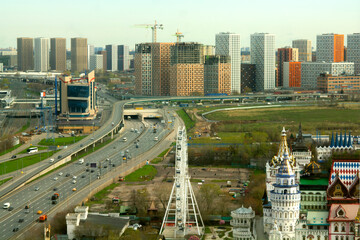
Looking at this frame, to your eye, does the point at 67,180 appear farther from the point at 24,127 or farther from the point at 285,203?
the point at 24,127

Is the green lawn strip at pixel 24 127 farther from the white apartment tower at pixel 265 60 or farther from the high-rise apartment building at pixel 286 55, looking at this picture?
the high-rise apartment building at pixel 286 55

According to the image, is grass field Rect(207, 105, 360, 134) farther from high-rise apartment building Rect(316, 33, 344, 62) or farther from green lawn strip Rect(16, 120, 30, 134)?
high-rise apartment building Rect(316, 33, 344, 62)

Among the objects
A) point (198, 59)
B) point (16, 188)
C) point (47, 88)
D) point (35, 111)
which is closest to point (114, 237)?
point (16, 188)

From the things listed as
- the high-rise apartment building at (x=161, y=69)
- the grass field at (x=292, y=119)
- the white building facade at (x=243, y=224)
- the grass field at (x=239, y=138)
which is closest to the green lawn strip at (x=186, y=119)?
the grass field at (x=292, y=119)

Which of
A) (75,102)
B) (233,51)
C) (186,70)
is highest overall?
(233,51)

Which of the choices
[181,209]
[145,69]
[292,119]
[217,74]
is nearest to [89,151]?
[292,119]

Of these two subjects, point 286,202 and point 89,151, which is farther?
point 89,151
